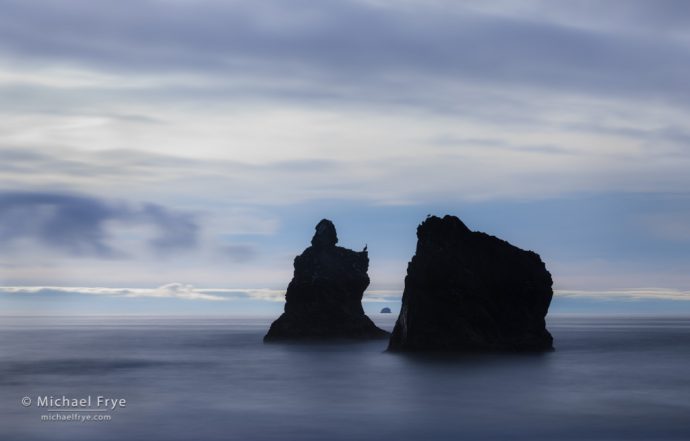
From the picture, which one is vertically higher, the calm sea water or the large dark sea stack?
the large dark sea stack

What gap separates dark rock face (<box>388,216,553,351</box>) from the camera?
90.1 meters

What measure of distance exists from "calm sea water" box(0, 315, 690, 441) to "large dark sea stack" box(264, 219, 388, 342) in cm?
2116

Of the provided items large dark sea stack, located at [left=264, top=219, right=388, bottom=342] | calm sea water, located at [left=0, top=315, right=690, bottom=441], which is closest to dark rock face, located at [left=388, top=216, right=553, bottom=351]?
calm sea water, located at [left=0, top=315, right=690, bottom=441]

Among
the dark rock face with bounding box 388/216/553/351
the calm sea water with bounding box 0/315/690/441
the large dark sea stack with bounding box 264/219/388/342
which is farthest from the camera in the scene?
the large dark sea stack with bounding box 264/219/388/342

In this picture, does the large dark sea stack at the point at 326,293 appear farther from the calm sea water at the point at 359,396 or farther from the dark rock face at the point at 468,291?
the dark rock face at the point at 468,291

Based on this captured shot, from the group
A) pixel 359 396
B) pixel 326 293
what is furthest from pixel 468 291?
pixel 326 293

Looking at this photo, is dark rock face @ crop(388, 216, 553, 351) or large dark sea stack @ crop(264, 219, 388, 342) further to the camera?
large dark sea stack @ crop(264, 219, 388, 342)

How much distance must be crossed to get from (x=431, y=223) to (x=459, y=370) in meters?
19.0

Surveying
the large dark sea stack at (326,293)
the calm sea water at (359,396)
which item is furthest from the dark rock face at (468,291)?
the large dark sea stack at (326,293)

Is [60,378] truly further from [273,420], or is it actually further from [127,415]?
[273,420]

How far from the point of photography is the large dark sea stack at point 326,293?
129m

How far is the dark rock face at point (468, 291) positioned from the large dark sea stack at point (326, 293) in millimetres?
34786

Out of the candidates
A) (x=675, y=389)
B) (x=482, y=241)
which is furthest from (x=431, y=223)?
(x=675, y=389)

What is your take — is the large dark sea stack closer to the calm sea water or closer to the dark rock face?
the calm sea water
